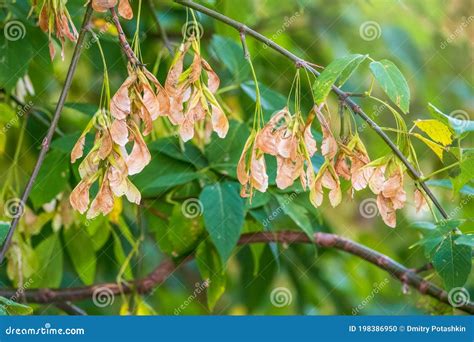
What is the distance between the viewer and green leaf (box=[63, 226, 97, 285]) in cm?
158

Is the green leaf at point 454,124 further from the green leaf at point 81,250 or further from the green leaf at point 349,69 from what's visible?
the green leaf at point 81,250

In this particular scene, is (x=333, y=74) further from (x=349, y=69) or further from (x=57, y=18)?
(x=57, y=18)

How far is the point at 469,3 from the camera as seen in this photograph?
2.45 metres

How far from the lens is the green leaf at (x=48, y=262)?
1.56 m

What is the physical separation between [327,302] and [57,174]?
0.93 m

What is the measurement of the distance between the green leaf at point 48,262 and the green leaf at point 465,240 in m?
0.80

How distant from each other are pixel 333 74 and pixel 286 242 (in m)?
0.70

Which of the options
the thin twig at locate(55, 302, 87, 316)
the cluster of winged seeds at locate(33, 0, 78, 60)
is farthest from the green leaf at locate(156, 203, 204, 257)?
the cluster of winged seeds at locate(33, 0, 78, 60)

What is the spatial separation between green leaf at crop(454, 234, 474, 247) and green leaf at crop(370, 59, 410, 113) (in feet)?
0.79

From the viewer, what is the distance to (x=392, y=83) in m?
0.95

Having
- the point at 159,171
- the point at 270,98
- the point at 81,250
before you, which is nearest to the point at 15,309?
the point at 159,171

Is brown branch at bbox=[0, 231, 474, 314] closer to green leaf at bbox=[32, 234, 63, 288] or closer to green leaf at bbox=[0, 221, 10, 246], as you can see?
green leaf at bbox=[32, 234, 63, 288]

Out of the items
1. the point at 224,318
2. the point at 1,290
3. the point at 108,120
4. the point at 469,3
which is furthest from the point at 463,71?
the point at 108,120

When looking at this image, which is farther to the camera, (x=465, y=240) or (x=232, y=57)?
(x=232, y=57)
